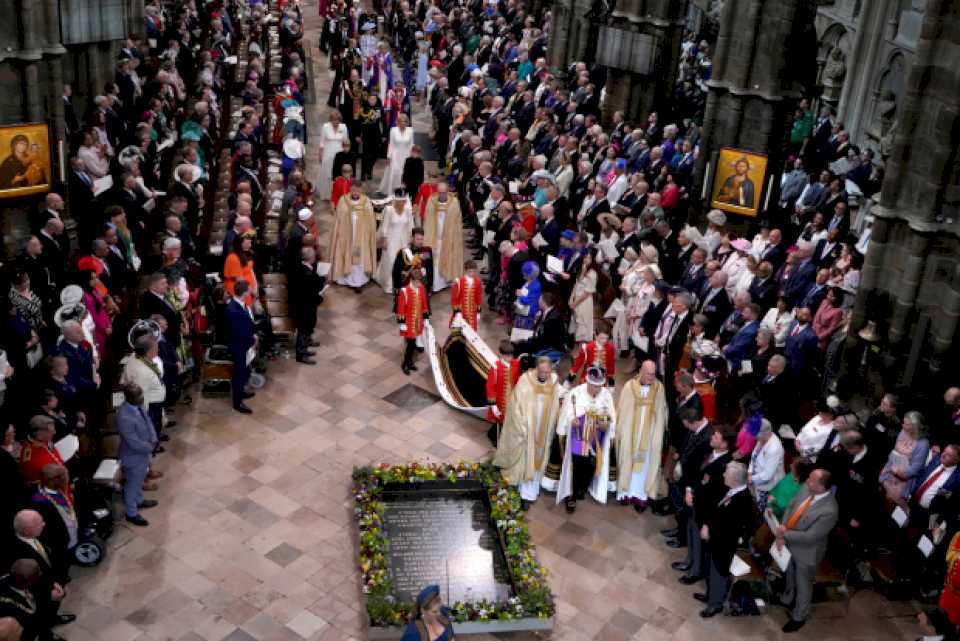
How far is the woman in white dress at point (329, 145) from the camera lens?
64.8 ft

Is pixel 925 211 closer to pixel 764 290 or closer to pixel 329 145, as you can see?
pixel 764 290

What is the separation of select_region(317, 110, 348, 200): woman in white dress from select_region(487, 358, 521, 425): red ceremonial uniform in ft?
27.2

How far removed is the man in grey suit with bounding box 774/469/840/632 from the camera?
32.9ft

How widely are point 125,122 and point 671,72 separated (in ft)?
35.9

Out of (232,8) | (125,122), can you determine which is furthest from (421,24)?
(125,122)

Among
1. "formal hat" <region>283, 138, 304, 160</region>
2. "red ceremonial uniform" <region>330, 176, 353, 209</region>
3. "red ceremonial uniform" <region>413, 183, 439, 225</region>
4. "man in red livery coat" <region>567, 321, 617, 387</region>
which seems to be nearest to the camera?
"man in red livery coat" <region>567, 321, 617, 387</region>

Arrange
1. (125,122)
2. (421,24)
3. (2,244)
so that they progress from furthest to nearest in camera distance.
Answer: (421,24) → (125,122) → (2,244)

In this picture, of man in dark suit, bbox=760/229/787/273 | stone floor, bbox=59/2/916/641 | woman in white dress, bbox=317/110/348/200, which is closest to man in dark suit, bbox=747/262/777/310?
man in dark suit, bbox=760/229/787/273

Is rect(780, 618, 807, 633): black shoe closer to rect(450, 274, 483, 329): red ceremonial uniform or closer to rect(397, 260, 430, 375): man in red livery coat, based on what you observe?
rect(450, 274, 483, 329): red ceremonial uniform

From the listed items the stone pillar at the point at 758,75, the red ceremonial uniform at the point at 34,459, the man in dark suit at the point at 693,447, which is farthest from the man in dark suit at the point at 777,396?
the red ceremonial uniform at the point at 34,459

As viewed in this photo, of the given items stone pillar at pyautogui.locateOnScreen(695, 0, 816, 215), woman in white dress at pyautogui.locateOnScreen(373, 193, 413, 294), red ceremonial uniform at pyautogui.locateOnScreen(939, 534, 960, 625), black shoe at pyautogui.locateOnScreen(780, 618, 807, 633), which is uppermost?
stone pillar at pyautogui.locateOnScreen(695, 0, 816, 215)

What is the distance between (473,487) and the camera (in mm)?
11797

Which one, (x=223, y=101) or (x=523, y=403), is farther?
→ (x=223, y=101)

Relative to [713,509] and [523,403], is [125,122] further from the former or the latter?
[713,509]
